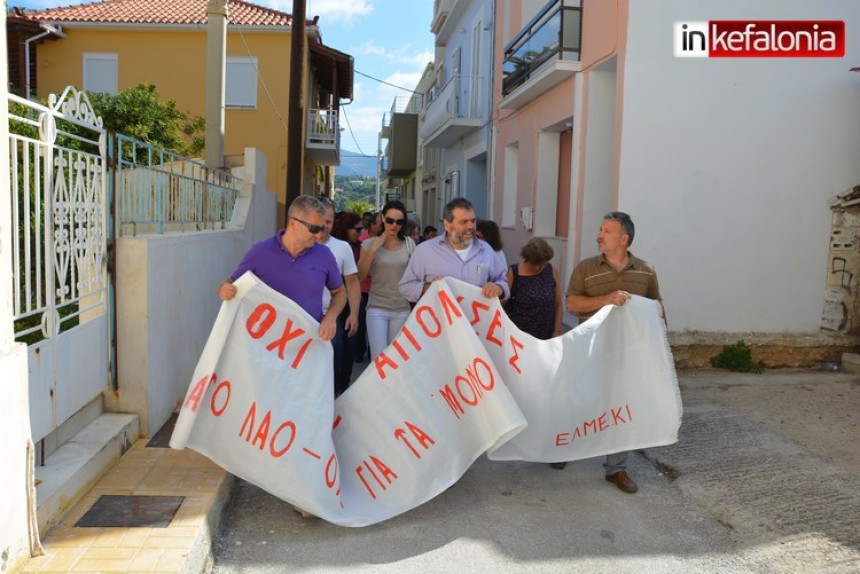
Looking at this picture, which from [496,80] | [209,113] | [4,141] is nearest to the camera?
[4,141]

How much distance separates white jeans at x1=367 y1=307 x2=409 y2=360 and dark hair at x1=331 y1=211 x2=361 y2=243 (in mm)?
2112

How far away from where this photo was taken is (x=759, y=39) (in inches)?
344

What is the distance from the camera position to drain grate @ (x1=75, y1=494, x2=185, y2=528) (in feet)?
12.7

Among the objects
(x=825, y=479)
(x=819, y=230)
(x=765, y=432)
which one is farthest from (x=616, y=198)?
(x=825, y=479)

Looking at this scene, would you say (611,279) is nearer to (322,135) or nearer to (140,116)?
(140,116)

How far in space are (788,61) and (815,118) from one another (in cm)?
70

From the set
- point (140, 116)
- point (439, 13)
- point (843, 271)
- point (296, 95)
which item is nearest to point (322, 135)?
point (439, 13)

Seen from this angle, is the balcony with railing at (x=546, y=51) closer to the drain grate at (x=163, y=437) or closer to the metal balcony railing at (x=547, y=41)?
the metal balcony railing at (x=547, y=41)

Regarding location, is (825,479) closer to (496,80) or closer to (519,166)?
(519,166)

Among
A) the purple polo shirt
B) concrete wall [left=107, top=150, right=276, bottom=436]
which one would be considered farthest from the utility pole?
the purple polo shirt

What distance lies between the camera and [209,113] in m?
12.2

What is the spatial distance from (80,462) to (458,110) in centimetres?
1614

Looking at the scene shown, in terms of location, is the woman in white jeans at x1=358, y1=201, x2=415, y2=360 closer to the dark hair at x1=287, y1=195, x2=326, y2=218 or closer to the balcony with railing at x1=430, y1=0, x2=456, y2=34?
the dark hair at x1=287, y1=195, x2=326, y2=218

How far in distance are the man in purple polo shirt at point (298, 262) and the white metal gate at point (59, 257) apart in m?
0.89
